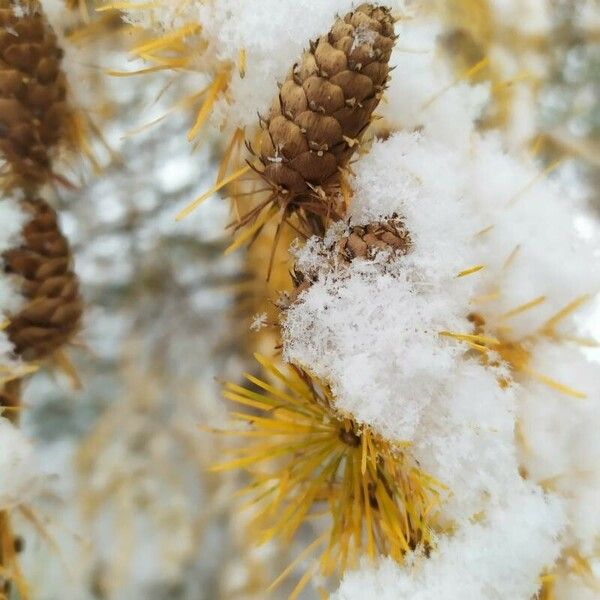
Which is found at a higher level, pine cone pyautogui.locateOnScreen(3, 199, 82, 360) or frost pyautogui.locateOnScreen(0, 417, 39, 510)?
pine cone pyautogui.locateOnScreen(3, 199, 82, 360)

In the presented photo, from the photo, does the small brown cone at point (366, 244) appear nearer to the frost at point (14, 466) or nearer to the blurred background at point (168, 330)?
the frost at point (14, 466)

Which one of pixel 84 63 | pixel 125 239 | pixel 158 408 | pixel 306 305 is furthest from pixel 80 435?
pixel 306 305

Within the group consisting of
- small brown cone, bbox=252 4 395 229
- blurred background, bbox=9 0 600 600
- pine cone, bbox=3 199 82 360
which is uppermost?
small brown cone, bbox=252 4 395 229

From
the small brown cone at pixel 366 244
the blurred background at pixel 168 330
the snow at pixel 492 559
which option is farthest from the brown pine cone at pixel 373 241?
the blurred background at pixel 168 330

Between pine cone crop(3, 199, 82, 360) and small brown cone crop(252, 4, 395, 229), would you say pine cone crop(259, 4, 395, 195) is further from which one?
pine cone crop(3, 199, 82, 360)

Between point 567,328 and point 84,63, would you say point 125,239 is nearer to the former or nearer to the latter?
point 84,63

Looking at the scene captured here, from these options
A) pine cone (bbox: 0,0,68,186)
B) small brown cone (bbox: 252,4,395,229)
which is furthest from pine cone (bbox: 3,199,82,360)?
small brown cone (bbox: 252,4,395,229)

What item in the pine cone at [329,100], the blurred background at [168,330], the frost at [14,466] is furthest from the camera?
the blurred background at [168,330]
